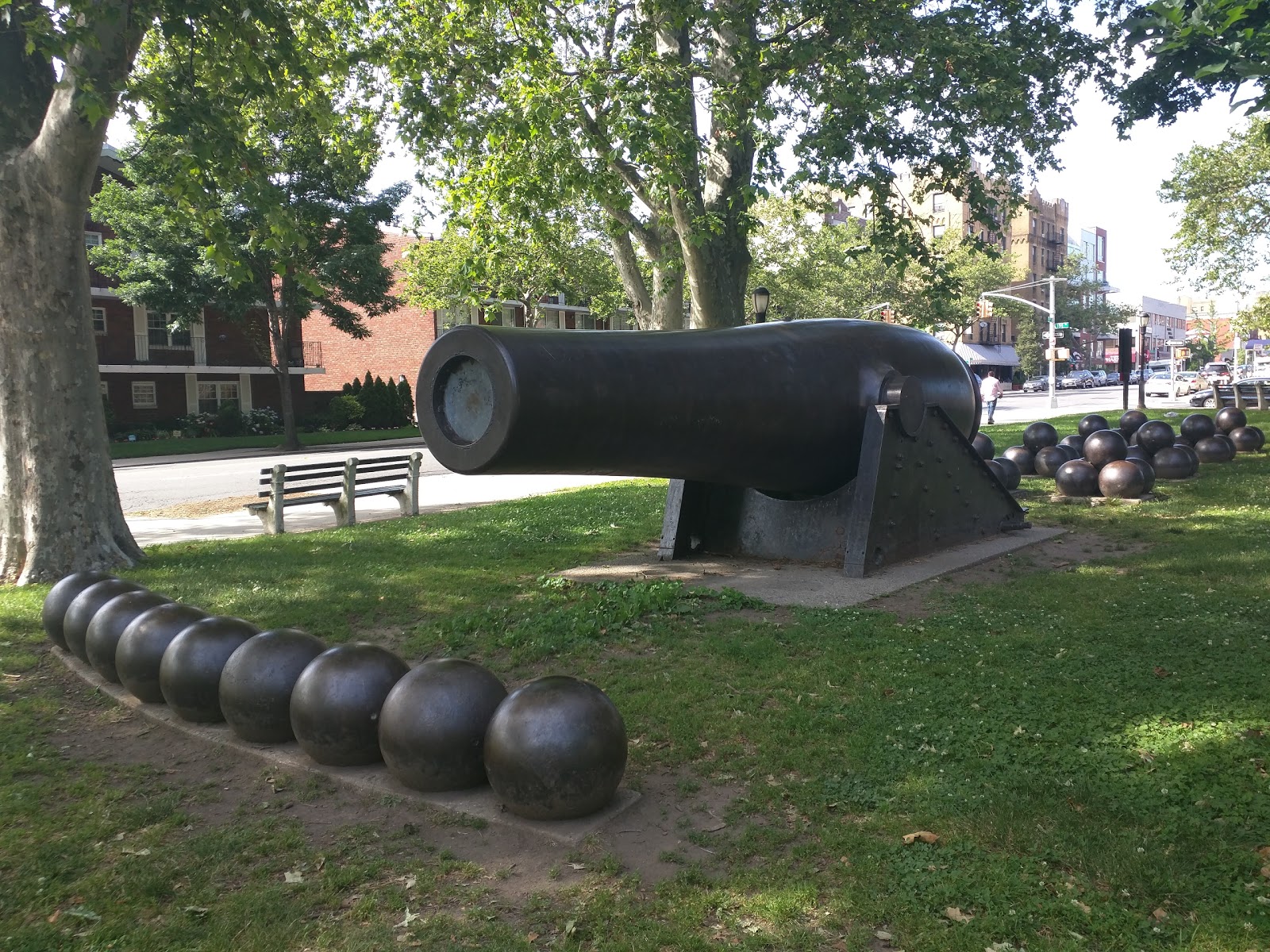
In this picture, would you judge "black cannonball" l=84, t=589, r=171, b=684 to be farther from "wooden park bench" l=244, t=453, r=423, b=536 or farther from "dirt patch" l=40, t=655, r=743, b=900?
"wooden park bench" l=244, t=453, r=423, b=536

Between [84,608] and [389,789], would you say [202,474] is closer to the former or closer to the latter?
[84,608]

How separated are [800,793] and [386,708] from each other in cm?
169

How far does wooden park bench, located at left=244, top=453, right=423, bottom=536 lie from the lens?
11.9 m

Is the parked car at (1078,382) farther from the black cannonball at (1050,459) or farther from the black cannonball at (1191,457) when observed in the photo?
the black cannonball at (1050,459)

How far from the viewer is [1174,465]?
1266 centimetres

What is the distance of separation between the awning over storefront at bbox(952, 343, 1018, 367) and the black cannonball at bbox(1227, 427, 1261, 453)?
56.0 meters

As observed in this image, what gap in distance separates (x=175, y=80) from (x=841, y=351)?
19.8ft

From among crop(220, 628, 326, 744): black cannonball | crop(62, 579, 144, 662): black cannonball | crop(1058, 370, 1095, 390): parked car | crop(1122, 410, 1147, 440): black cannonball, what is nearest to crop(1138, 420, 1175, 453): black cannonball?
crop(1122, 410, 1147, 440): black cannonball

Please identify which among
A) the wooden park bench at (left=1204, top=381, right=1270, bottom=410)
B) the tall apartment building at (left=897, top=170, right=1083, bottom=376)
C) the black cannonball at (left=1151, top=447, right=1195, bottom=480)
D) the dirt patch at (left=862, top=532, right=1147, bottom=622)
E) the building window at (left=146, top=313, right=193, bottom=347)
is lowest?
the dirt patch at (left=862, top=532, right=1147, bottom=622)

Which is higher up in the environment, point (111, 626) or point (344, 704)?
point (111, 626)

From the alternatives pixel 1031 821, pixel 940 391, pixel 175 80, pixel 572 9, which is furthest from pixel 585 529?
pixel 572 9

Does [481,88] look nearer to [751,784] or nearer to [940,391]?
[940,391]

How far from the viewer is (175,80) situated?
8.52 meters

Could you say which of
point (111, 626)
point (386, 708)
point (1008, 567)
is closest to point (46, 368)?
point (111, 626)
